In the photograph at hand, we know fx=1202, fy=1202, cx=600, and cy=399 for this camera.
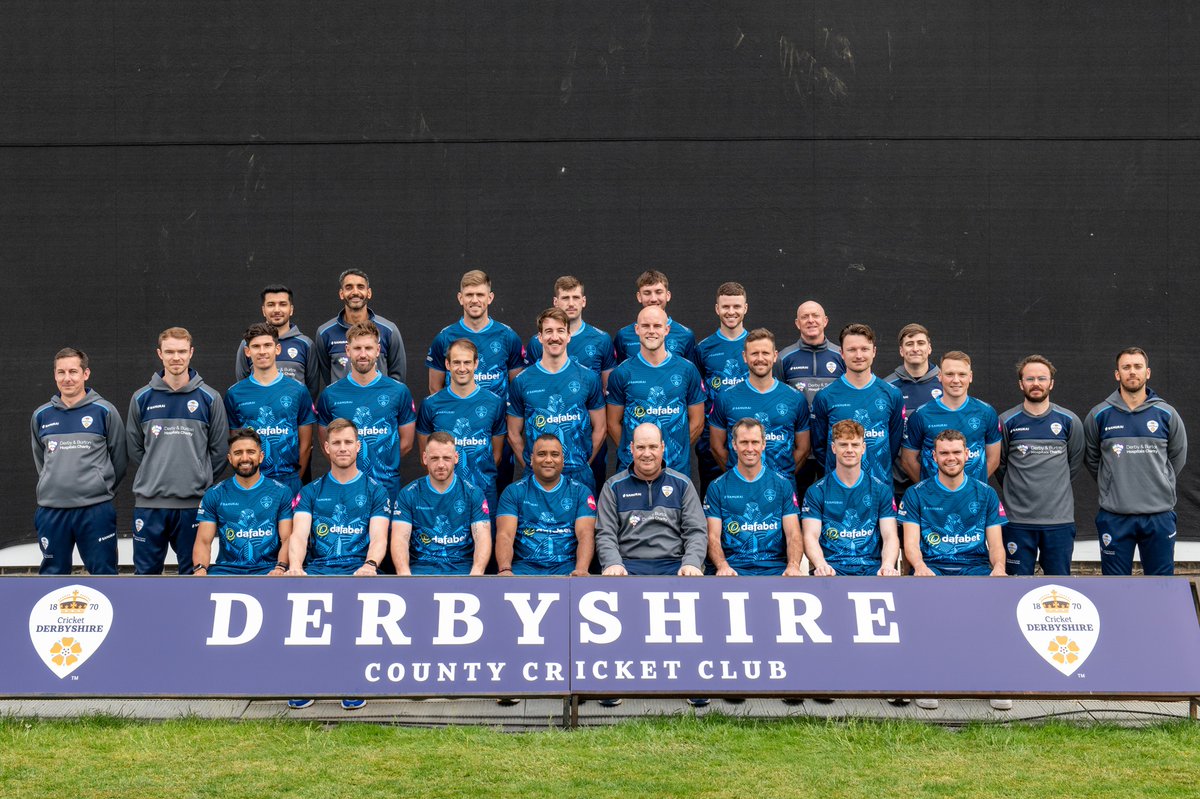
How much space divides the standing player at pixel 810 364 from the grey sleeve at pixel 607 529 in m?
1.41

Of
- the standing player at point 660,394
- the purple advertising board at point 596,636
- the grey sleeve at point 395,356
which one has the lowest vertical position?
the purple advertising board at point 596,636

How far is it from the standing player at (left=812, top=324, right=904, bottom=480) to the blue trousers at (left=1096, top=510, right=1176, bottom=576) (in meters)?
1.41

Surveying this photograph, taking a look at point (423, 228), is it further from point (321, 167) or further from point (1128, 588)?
point (1128, 588)

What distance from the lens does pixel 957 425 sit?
689 cm

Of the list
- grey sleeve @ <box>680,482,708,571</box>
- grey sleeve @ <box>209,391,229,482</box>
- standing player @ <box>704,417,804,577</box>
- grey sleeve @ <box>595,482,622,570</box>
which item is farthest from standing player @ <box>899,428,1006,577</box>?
grey sleeve @ <box>209,391,229,482</box>

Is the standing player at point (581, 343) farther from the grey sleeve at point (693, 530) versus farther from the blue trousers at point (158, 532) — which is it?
the blue trousers at point (158, 532)

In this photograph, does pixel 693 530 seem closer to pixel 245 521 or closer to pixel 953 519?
pixel 953 519

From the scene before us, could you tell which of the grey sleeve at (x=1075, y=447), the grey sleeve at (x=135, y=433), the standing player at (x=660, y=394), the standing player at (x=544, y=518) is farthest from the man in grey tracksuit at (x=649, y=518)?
the grey sleeve at (x=135, y=433)

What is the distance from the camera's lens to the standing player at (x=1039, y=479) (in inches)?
272

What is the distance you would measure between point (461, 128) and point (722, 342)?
309 centimetres

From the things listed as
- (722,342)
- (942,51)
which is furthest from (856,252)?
(722,342)

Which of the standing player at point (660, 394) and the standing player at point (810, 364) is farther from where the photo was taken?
the standing player at point (810, 364)

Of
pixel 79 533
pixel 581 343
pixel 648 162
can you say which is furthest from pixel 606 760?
pixel 648 162

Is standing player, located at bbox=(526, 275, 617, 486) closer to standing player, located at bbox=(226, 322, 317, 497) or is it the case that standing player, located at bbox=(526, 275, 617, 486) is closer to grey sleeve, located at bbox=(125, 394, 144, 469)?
Answer: standing player, located at bbox=(226, 322, 317, 497)
